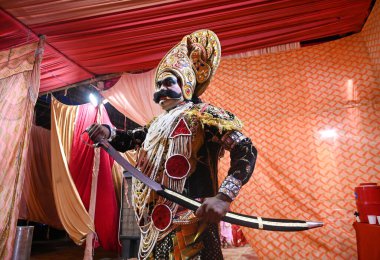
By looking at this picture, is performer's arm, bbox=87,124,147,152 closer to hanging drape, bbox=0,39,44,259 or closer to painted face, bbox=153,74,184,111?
painted face, bbox=153,74,184,111

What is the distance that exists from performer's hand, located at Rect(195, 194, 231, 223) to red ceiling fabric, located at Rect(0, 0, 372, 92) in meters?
2.34

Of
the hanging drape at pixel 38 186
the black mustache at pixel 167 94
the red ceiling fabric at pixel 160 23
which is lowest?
the hanging drape at pixel 38 186

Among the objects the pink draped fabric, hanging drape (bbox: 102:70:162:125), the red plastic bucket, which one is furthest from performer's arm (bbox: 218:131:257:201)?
the pink draped fabric

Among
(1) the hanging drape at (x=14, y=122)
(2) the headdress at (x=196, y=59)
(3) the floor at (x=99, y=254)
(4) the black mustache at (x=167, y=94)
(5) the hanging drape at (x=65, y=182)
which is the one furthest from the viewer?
(3) the floor at (x=99, y=254)

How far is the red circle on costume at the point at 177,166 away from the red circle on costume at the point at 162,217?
0.52 feet

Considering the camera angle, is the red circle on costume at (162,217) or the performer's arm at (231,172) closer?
the performer's arm at (231,172)

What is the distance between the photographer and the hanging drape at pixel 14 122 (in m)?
2.63

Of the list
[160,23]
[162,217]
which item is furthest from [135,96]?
[162,217]

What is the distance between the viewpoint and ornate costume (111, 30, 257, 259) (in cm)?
116

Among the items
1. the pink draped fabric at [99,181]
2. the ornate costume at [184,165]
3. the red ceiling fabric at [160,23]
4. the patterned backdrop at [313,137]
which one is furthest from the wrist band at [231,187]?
the pink draped fabric at [99,181]

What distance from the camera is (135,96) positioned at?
3908 millimetres

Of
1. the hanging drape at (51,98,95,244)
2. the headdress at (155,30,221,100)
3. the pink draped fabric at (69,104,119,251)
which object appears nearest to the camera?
the headdress at (155,30,221,100)

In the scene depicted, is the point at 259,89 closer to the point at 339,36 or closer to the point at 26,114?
the point at 339,36

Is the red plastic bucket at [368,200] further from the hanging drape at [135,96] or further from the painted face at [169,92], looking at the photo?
the hanging drape at [135,96]
